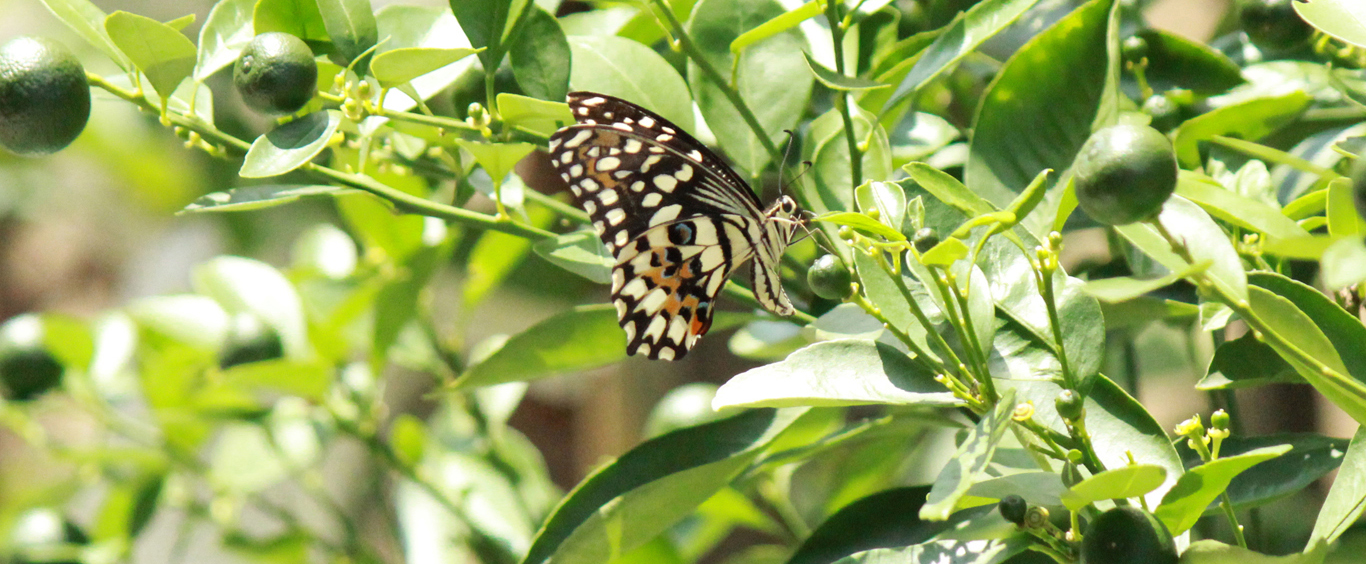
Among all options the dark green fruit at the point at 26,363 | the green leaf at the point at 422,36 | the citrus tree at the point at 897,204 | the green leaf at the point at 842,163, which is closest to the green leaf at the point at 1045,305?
the citrus tree at the point at 897,204

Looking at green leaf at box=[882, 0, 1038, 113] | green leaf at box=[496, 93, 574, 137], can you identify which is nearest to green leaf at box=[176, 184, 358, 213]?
green leaf at box=[496, 93, 574, 137]

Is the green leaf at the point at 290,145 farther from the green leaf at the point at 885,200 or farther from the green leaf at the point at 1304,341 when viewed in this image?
the green leaf at the point at 1304,341

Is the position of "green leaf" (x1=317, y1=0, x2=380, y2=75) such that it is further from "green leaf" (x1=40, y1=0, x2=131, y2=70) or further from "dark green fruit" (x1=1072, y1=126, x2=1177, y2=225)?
"dark green fruit" (x1=1072, y1=126, x2=1177, y2=225)

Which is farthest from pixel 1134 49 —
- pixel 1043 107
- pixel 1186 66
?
pixel 1043 107

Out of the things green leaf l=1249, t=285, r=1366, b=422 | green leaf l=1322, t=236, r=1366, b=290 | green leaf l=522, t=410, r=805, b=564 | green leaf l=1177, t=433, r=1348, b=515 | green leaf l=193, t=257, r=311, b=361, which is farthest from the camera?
green leaf l=193, t=257, r=311, b=361

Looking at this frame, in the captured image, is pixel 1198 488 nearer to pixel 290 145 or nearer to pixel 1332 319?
pixel 1332 319

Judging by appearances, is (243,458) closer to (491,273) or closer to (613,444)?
(491,273)
